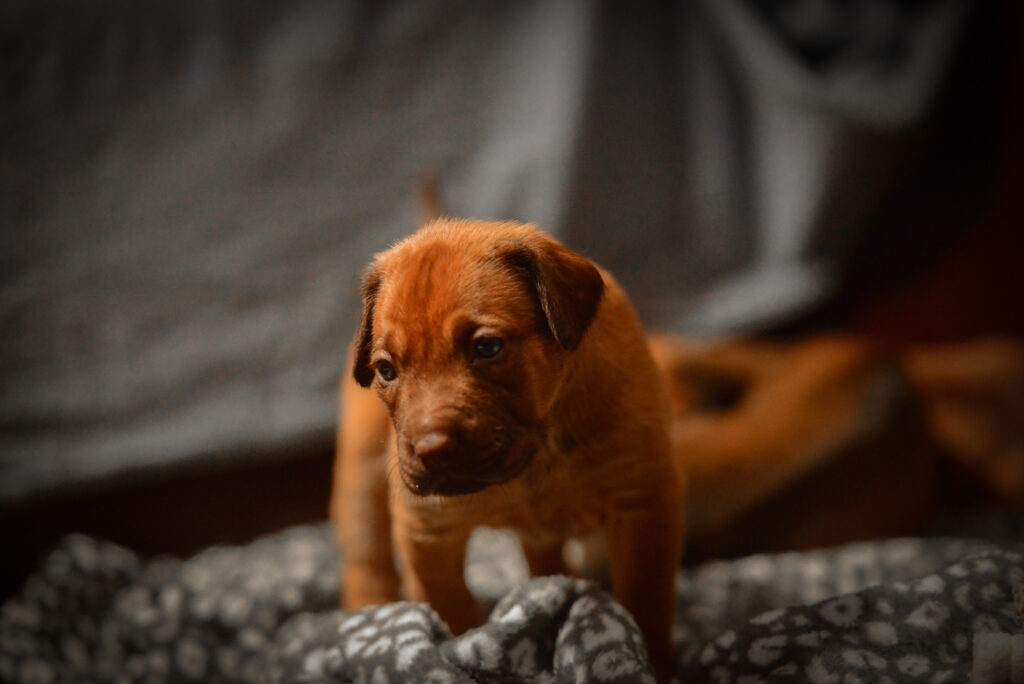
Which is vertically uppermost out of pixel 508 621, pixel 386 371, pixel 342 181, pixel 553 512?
pixel 342 181

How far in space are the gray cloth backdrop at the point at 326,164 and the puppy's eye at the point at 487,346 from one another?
1.43 metres

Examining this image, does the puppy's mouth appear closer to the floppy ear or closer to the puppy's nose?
the puppy's nose

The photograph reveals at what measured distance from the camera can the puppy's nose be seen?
0.87 meters

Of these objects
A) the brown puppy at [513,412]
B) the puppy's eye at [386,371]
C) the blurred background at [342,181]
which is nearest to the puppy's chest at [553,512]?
the brown puppy at [513,412]

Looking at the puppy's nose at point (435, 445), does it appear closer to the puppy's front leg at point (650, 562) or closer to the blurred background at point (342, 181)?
the puppy's front leg at point (650, 562)

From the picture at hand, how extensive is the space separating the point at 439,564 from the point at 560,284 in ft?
1.52

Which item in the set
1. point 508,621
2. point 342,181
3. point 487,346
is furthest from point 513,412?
point 342,181

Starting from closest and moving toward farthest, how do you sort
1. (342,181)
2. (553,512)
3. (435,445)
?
(435,445), (553,512), (342,181)

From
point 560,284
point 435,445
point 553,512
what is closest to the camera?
point 435,445

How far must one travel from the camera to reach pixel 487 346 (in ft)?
3.11

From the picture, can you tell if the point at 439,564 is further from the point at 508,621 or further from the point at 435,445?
the point at 435,445

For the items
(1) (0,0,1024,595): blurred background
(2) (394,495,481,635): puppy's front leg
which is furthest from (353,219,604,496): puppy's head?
(1) (0,0,1024,595): blurred background

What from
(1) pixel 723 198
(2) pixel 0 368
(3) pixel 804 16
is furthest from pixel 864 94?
(2) pixel 0 368

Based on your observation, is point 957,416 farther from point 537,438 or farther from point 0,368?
point 0,368
